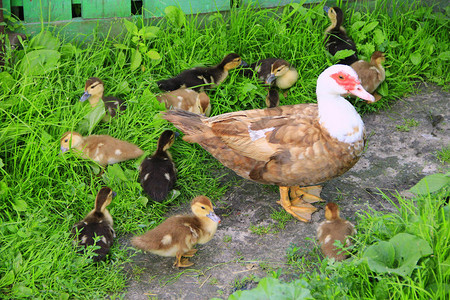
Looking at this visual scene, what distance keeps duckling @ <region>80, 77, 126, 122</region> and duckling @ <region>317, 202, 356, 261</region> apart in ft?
6.87

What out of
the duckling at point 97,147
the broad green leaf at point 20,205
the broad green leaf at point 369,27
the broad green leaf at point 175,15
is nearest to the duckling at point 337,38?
the broad green leaf at point 369,27

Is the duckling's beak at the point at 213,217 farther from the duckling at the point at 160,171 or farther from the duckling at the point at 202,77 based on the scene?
the duckling at the point at 202,77

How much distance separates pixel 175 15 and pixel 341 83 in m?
2.07

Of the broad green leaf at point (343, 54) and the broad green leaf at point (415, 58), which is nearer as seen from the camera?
the broad green leaf at point (343, 54)

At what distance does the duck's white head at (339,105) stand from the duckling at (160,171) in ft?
4.10

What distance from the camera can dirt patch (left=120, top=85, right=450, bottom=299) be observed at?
13.8 ft

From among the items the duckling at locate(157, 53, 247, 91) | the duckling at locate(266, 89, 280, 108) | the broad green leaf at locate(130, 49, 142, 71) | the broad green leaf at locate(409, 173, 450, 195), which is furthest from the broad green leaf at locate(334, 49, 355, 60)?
the broad green leaf at locate(409, 173, 450, 195)

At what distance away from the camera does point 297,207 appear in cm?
487

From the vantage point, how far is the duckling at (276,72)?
219 inches

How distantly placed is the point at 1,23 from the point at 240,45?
2.19m

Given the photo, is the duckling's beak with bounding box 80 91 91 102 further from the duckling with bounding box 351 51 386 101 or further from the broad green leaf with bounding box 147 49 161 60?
the duckling with bounding box 351 51 386 101

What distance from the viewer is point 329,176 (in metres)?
4.55

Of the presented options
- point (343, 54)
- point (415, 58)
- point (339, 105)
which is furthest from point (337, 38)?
point (339, 105)

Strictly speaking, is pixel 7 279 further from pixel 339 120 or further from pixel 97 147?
pixel 339 120
